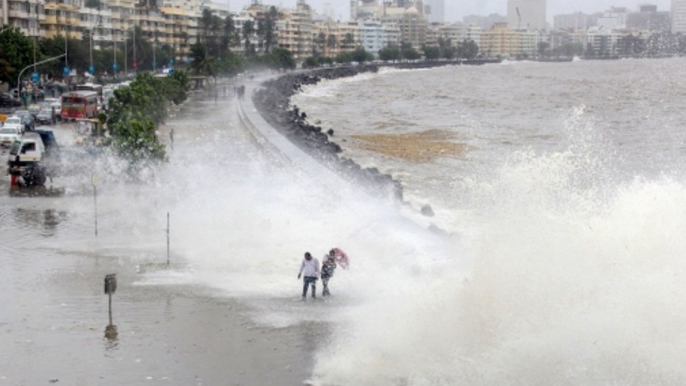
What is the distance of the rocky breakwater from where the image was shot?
1022 inches

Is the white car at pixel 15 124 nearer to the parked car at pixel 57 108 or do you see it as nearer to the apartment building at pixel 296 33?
the parked car at pixel 57 108

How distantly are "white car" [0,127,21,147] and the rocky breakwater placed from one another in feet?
31.4

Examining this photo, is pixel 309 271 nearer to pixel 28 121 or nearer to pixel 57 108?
pixel 28 121

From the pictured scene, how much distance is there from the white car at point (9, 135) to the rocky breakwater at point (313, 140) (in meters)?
9.56

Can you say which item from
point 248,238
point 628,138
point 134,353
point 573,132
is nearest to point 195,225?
point 248,238

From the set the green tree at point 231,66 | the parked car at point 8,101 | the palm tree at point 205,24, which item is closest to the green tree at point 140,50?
the green tree at point 231,66

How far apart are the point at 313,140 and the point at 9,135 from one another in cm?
1168

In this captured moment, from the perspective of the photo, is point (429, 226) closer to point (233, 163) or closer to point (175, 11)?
point (233, 163)

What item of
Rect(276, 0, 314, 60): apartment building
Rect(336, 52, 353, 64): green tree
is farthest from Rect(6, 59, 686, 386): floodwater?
Rect(276, 0, 314, 60): apartment building

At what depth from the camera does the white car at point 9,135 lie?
33.3 meters

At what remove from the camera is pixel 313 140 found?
4003 cm

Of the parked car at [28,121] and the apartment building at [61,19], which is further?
the apartment building at [61,19]

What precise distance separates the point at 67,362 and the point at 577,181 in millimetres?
20097

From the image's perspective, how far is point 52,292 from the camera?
13.8 m
